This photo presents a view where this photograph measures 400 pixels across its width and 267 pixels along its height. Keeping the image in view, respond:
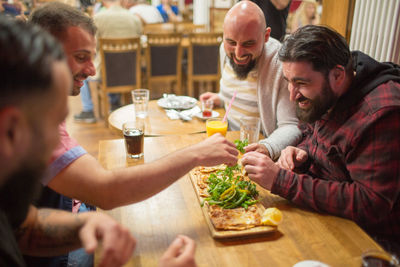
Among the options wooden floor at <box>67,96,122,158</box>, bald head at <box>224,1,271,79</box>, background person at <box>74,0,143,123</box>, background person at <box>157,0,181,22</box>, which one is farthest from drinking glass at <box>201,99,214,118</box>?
background person at <box>157,0,181,22</box>

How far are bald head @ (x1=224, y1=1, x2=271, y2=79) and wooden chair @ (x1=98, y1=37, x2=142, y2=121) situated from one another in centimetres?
234

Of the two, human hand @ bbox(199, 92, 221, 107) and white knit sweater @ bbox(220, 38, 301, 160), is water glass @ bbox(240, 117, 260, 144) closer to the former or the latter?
white knit sweater @ bbox(220, 38, 301, 160)

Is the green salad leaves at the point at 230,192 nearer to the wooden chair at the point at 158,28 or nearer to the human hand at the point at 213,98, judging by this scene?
the human hand at the point at 213,98

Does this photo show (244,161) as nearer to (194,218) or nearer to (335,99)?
(194,218)

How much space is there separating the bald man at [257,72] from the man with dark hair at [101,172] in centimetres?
71

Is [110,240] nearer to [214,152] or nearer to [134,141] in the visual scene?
[214,152]

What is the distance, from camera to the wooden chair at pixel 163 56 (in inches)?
178

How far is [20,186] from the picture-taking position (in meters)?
0.71

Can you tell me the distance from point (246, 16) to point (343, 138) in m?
1.03

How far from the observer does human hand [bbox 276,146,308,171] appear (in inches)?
61.0

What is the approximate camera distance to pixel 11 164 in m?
0.66

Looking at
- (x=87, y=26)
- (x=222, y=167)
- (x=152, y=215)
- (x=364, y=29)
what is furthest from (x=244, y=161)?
(x=364, y=29)

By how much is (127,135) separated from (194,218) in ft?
2.02

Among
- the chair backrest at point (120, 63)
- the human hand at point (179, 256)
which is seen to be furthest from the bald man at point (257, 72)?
the chair backrest at point (120, 63)
